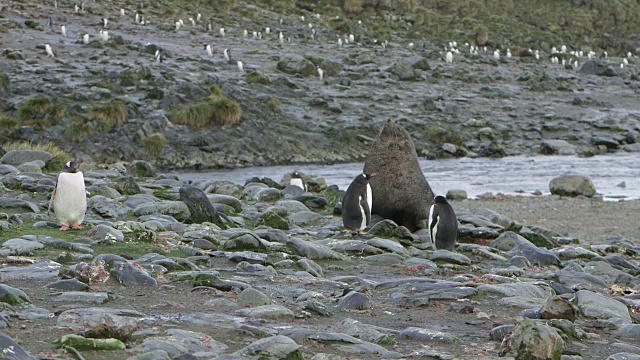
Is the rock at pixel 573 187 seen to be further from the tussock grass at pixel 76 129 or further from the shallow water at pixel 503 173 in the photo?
the tussock grass at pixel 76 129

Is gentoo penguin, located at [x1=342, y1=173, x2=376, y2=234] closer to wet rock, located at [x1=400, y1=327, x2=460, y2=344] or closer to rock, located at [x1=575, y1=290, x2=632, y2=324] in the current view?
rock, located at [x1=575, y1=290, x2=632, y2=324]

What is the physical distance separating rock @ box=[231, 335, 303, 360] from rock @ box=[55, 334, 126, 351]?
557mm

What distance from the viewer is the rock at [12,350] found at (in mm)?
3761

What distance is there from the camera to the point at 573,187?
62.1ft

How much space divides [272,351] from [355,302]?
5.43 ft

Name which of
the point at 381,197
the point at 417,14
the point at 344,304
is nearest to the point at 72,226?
the point at 344,304

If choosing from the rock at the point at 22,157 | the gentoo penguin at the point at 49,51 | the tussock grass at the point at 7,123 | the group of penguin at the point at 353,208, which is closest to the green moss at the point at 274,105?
the tussock grass at the point at 7,123

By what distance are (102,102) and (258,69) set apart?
805cm

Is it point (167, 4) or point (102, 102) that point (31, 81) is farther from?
point (167, 4)

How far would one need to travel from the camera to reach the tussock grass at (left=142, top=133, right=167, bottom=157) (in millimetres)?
22812

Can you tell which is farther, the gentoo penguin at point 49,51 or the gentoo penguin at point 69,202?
the gentoo penguin at point 49,51

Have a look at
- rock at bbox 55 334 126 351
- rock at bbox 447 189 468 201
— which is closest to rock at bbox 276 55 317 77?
rock at bbox 447 189 468 201

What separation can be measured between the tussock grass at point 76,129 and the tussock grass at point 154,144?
1415 millimetres

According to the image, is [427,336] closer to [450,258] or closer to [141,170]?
[450,258]
